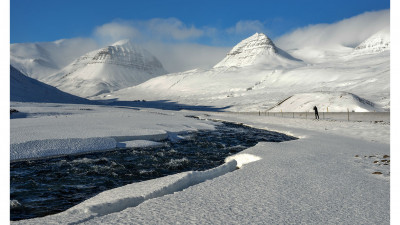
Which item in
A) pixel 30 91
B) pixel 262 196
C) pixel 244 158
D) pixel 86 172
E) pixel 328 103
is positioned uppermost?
pixel 30 91

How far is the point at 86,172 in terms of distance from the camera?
952 cm

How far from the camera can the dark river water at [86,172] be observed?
691 centimetres

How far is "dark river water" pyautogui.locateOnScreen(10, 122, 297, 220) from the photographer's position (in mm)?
6913

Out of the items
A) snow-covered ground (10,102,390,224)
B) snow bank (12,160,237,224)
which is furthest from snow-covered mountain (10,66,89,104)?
snow bank (12,160,237,224)

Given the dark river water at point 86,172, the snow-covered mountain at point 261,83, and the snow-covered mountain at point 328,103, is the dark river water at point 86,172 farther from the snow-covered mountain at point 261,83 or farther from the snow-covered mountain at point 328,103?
the snow-covered mountain at point 261,83

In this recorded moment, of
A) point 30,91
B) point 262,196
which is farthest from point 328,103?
point 30,91

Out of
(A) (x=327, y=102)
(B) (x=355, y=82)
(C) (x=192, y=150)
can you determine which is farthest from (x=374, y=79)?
(C) (x=192, y=150)

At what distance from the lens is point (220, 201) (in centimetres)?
539

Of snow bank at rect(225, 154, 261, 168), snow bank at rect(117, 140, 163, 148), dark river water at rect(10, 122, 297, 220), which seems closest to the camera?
dark river water at rect(10, 122, 297, 220)

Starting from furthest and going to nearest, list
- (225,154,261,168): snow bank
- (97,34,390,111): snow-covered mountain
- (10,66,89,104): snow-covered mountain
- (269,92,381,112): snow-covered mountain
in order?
1. (97,34,390,111): snow-covered mountain
2. (10,66,89,104): snow-covered mountain
3. (269,92,381,112): snow-covered mountain
4. (225,154,261,168): snow bank

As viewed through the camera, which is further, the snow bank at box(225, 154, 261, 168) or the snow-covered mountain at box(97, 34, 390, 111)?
the snow-covered mountain at box(97, 34, 390, 111)

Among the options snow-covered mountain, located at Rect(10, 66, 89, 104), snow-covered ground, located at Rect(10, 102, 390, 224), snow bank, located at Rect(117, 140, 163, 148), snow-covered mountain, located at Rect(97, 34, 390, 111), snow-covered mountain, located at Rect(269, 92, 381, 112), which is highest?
snow-covered mountain, located at Rect(97, 34, 390, 111)

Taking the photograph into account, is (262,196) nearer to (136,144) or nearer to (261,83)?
(136,144)

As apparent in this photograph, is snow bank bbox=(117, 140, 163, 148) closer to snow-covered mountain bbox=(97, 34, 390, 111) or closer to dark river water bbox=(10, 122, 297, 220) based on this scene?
dark river water bbox=(10, 122, 297, 220)
